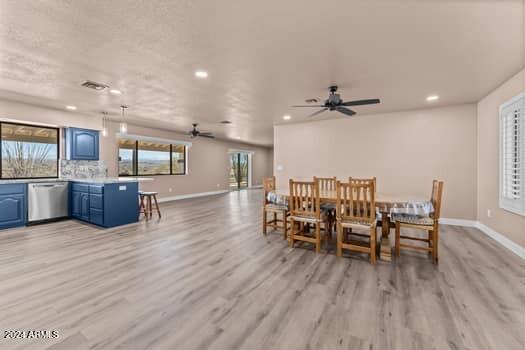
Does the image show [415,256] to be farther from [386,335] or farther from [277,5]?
[277,5]

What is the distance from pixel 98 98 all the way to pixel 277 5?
3904mm

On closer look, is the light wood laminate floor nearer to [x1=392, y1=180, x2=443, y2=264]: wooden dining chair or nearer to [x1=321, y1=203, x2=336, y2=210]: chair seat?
[x1=392, y1=180, x2=443, y2=264]: wooden dining chair

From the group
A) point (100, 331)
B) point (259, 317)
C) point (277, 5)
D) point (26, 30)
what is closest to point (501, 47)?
point (277, 5)

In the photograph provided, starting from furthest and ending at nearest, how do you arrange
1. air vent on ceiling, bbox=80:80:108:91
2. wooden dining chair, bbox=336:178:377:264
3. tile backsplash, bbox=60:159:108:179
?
tile backsplash, bbox=60:159:108:179 → air vent on ceiling, bbox=80:80:108:91 → wooden dining chair, bbox=336:178:377:264

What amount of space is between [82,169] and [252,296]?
18.6 ft

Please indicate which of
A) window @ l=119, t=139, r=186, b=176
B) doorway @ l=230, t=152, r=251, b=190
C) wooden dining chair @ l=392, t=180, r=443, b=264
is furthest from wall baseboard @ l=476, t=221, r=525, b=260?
doorway @ l=230, t=152, r=251, b=190

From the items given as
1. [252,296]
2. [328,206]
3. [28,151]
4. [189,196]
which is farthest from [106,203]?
[189,196]

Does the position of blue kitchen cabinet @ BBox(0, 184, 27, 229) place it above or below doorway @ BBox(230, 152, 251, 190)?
below

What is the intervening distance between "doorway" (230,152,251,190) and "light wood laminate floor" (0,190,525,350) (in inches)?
318

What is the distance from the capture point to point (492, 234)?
12.3 ft

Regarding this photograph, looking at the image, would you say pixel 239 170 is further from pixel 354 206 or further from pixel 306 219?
pixel 354 206

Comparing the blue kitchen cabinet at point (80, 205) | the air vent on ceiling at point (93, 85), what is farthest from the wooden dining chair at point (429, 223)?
the blue kitchen cabinet at point (80, 205)

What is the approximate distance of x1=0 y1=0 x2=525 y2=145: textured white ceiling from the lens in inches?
72.3

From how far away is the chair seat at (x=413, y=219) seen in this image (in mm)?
2798
